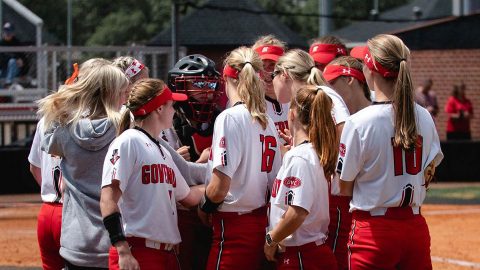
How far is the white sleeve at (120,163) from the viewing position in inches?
208

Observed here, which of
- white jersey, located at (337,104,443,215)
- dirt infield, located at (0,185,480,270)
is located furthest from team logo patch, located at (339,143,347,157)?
dirt infield, located at (0,185,480,270)

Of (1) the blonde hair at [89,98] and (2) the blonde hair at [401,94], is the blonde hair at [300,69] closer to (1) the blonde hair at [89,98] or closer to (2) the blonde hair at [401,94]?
(2) the blonde hair at [401,94]

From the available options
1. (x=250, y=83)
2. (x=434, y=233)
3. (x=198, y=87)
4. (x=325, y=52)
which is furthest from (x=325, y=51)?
(x=434, y=233)

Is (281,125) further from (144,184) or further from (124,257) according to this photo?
(124,257)

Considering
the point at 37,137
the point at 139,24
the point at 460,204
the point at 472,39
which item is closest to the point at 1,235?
the point at 37,137

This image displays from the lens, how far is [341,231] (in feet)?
20.6

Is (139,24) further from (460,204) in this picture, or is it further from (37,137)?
(37,137)

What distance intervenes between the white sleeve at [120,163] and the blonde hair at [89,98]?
0.43m

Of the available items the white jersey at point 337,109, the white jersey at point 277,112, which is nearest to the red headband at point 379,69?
the white jersey at point 337,109

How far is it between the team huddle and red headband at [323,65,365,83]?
0.01 metres

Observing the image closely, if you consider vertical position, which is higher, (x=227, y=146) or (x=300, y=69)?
(x=300, y=69)

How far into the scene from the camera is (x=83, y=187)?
5805 mm

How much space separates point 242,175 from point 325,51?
1.91m

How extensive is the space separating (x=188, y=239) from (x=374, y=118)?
156cm
